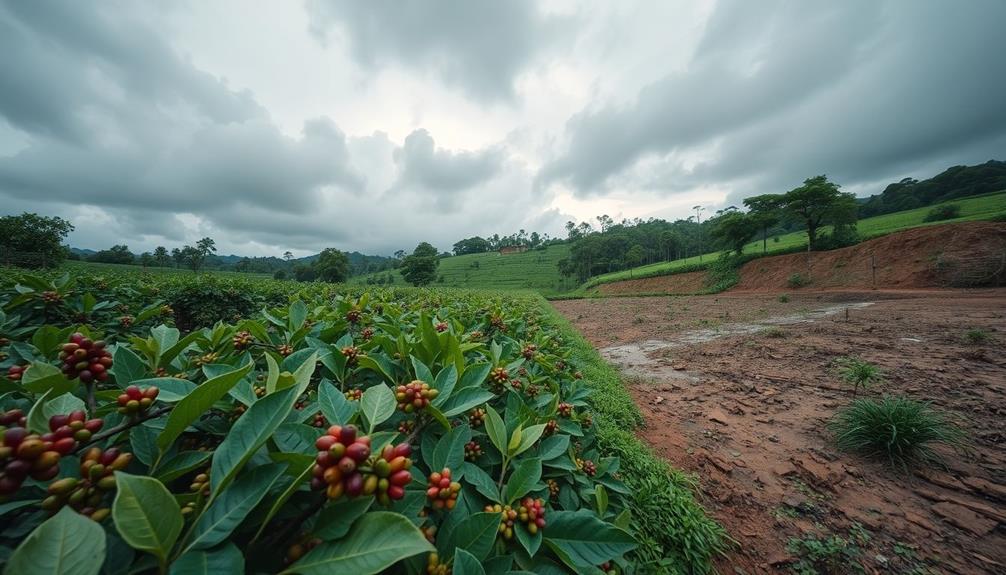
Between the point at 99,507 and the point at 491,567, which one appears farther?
the point at 491,567

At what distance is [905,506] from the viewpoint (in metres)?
2.69

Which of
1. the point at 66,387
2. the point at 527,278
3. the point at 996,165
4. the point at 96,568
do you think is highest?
the point at 996,165

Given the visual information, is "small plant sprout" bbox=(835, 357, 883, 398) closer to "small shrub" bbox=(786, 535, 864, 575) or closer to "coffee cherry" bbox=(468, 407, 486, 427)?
"small shrub" bbox=(786, 535, 864, 575)

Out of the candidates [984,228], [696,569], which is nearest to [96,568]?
[696,569]

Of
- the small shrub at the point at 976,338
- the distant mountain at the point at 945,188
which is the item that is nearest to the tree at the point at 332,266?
the small shrub at the point at 976,338

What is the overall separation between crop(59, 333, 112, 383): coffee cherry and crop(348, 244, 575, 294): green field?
44.2m

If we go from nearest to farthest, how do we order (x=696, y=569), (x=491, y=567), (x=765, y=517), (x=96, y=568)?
(x=96, y=568)
(x=491, y=567)
(x=696, y=569)
(x=765, y=517)

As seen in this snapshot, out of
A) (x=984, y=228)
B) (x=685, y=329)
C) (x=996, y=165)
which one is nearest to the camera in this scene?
(x=685, y=329)

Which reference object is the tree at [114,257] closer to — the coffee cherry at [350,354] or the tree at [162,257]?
the tree at [162,257]

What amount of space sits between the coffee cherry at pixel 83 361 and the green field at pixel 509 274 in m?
44.2

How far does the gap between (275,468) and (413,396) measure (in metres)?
0.39

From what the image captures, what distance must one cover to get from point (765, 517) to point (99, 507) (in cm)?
381

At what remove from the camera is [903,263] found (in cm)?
1883

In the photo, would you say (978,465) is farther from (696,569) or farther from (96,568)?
(96,568)
